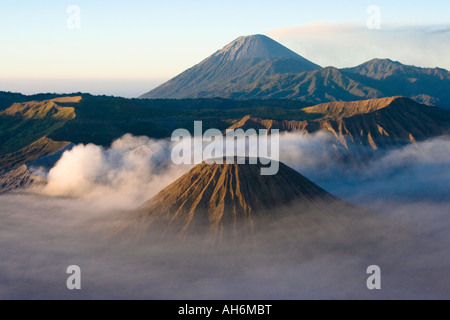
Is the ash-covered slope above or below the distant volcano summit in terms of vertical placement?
above

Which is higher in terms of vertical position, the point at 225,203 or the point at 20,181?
the point at 20,181

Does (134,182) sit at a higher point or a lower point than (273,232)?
higher

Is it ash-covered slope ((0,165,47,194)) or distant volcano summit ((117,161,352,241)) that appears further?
ash-covered slope ((0,165,47,194))

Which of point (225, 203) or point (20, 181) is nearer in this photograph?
point (225, 203)
